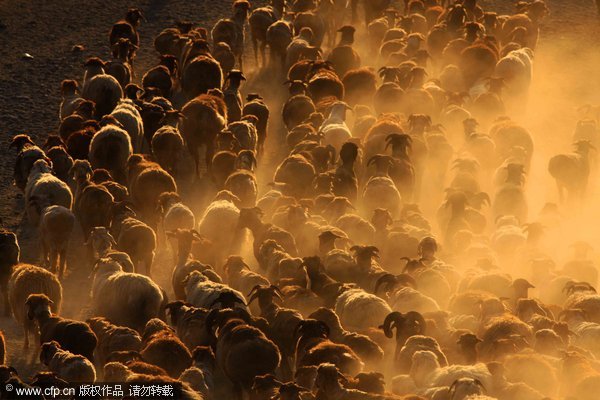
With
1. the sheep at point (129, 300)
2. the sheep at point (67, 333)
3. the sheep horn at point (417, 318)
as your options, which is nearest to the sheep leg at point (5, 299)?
the sheep at point (129, 300)

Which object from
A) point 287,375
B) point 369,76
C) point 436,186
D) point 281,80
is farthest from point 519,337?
point 281,80

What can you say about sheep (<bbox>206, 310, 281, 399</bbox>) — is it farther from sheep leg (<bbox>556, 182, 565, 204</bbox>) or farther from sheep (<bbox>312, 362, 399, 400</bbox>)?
sheep leg (<bbox>556, 182, 565, 204</bbox>)

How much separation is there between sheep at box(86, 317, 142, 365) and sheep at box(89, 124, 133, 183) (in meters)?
5.15

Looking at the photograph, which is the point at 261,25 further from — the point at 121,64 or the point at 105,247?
the point at 105,247

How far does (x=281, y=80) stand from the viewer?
26.0 meters

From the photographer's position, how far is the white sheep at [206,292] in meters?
15.3

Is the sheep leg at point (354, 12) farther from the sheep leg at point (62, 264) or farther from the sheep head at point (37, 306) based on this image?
the sheep head at point (37, 306)

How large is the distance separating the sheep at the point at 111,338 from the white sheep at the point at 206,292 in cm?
124

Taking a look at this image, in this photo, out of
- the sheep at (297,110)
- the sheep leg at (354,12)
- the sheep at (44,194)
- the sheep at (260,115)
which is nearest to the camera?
the sheep at (44,194)

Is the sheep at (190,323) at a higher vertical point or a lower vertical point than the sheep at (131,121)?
lower

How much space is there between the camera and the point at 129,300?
15352 mm

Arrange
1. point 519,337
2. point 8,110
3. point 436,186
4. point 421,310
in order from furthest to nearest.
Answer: point 8,110 < point 436,186 < point 421,310 < point 519,337

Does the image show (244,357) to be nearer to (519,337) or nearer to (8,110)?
(519,337)

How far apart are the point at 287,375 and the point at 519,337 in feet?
9.62
